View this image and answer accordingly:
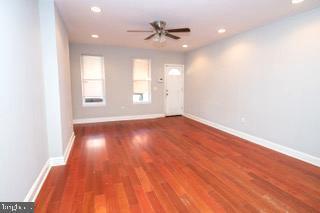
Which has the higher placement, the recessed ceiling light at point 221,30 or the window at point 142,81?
the recessed ceiling light at point 221,30

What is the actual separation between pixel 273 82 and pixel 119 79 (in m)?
4.81

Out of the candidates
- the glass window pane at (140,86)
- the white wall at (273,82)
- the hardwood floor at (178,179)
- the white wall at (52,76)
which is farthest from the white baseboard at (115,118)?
the white wall at (52,76)

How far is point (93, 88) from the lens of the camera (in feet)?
20.4

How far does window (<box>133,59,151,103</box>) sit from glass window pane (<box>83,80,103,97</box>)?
4.17 feet

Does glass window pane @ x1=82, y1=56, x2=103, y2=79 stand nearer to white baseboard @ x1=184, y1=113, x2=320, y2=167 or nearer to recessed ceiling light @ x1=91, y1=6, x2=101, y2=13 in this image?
recessed ceiling light @ x1=91, y1=6, x2=101, y2=13

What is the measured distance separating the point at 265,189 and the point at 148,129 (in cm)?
354

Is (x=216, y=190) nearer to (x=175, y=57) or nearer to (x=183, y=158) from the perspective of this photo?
(x=183, y=158)

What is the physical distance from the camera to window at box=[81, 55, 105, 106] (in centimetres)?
608

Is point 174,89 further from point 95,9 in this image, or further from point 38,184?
point 38,184

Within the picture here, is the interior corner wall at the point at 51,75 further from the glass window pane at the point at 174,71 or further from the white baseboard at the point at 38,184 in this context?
the glass window pane at the point at 174,71

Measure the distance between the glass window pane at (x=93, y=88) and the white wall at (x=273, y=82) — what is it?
12.8 feet

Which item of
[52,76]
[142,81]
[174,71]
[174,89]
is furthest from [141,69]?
[52,76]

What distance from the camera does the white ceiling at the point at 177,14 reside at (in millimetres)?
2834

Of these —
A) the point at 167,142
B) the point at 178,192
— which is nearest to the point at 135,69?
the point at 167,142
